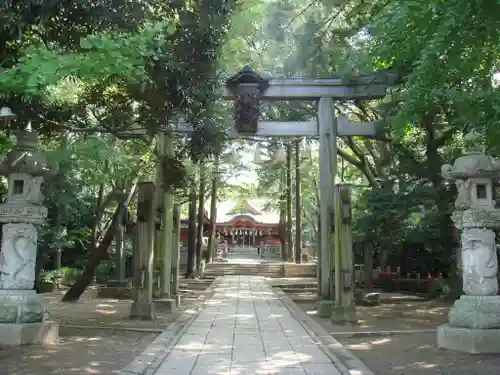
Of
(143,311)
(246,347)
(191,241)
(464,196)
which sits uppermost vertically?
(464,196)

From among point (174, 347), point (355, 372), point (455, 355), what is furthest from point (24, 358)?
point (455, 355)

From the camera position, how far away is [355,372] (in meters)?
5.72

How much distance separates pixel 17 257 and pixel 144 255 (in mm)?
3591

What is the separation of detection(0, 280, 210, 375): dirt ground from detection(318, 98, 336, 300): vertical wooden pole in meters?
3.66

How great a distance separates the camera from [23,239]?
25.8ft

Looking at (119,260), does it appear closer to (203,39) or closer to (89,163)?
(89,163)

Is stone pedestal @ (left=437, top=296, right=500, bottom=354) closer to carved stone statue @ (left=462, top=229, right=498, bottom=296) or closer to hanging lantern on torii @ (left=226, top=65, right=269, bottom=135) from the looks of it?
carved stone statue @ (left=462, top=229, right=498, bottom=296)

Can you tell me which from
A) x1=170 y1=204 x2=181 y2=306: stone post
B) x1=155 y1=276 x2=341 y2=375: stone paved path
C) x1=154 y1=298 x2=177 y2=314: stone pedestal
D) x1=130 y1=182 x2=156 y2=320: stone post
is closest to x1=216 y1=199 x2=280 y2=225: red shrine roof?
x1=170 y1=204 x2=181 y2=306: stone post

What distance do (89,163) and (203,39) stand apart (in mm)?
6165

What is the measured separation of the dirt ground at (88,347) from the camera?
630 cm

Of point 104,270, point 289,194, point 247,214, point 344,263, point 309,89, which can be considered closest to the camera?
point 344,263

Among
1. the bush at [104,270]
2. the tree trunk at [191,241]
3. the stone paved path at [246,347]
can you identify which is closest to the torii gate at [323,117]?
the stone paved path at [246,347]

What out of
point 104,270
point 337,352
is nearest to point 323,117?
point 337,352

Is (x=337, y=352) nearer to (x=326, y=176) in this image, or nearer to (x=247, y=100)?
(x=326, y=176)
